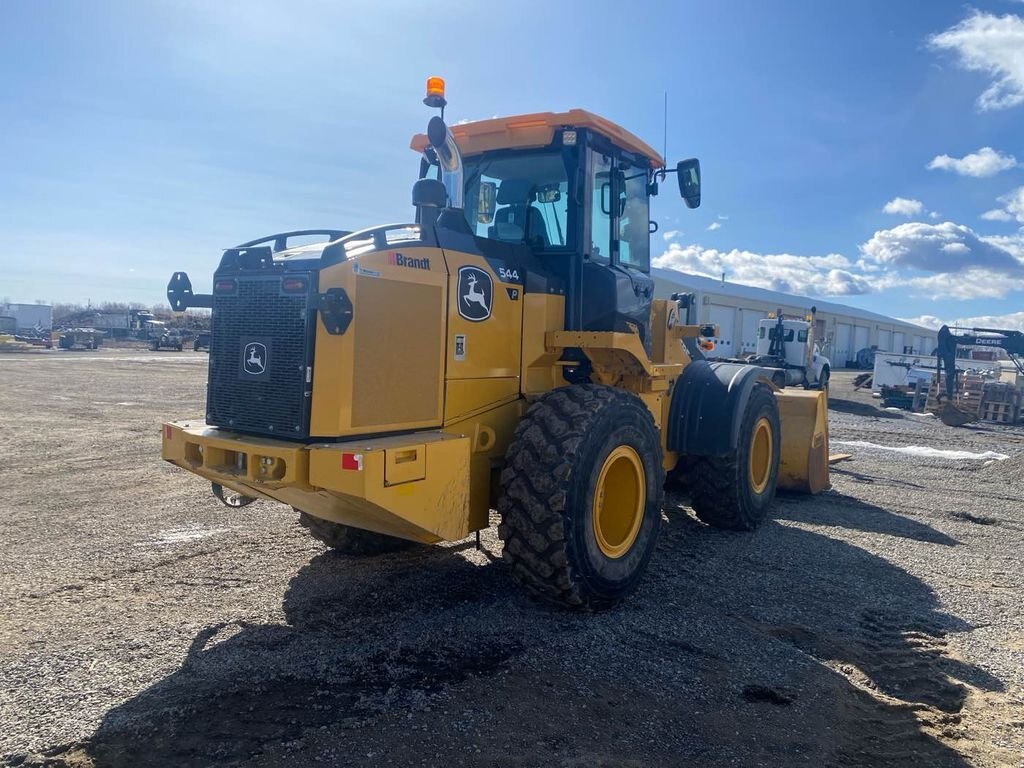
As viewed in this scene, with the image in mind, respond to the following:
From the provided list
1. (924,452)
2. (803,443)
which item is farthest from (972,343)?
(803,443)

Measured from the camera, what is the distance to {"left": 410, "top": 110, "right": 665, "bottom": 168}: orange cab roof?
5.64 m

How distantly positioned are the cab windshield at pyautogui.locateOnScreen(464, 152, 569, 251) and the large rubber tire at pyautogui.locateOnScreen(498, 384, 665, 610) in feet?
4.37

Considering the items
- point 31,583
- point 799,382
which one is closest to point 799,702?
point 31,583

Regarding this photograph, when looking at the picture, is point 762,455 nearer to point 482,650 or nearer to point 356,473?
point 482,650

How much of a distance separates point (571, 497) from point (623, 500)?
91 cm

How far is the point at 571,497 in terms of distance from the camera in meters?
4.71

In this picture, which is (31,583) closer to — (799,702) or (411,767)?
(411,767)

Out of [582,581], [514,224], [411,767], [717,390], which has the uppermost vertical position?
[514,224]

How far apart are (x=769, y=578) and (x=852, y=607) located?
0.67 metres

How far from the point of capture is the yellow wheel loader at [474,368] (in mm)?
4246

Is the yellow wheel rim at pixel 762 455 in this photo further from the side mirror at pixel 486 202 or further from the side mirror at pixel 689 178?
→ the side mirror at pixel 486 202

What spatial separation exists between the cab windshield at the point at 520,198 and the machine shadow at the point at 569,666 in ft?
8.06

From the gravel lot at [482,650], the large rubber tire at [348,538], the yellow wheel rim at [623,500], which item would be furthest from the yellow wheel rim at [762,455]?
the large rubber tire at [348,538]

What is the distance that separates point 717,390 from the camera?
696 cm
